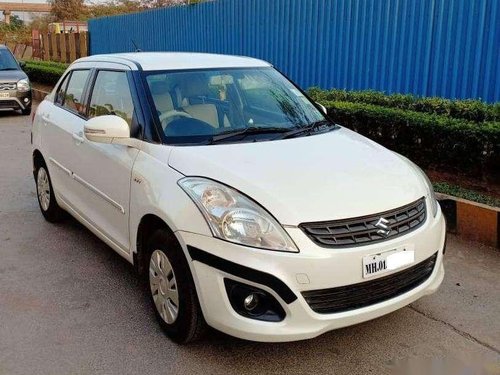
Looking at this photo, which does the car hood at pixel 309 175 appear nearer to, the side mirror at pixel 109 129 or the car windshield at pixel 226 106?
the car windshield at pixel 226 106

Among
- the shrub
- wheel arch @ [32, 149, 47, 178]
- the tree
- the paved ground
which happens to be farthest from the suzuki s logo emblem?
the tree

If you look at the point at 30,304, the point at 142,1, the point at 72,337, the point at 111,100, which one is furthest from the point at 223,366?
the point at 142,1

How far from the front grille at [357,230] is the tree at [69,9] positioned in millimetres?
40399

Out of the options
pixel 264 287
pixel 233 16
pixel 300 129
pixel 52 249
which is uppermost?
pixel 233 16

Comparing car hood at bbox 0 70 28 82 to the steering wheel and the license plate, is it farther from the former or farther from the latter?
the license plate

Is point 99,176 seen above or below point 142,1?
below

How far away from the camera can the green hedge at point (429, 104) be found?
5.83 meters

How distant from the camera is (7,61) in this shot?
13.4m

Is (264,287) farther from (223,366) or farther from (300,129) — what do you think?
(300,129)

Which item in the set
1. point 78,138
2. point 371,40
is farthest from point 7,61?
point 78,138

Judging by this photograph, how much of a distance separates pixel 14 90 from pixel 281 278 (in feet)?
38.3

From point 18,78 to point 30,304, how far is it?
1021cm

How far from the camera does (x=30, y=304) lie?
3689mm

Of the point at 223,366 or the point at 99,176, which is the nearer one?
the point at 223,366
